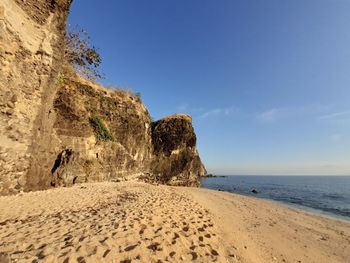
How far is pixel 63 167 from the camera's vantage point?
15875 mm

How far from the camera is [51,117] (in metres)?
13.9

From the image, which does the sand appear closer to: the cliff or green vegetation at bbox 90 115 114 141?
the cliff

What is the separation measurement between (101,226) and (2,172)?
6118 millimetres

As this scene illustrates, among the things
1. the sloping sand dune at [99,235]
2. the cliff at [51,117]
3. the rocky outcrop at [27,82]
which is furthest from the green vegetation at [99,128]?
the sloping sand dune at [99,235]

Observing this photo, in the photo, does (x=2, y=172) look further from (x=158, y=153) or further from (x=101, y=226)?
(x=158, y=153)

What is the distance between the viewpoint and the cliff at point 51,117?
33.1ft

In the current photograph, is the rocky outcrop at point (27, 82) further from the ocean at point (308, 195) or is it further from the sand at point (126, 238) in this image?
the ocean at point (308, 195)

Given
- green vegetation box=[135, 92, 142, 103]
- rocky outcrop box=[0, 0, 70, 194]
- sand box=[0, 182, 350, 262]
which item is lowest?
sand box=[0, 182, 350, 262]

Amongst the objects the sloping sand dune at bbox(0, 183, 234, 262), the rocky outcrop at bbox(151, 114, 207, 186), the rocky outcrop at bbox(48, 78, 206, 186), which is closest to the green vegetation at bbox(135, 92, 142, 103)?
the rocky outcrop at bbox(48, 78, 206, 186)

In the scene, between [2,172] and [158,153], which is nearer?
[2,172]

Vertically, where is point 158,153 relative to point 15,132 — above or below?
above

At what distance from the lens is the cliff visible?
33.1ft

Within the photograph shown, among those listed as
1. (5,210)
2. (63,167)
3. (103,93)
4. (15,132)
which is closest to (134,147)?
(103,93)

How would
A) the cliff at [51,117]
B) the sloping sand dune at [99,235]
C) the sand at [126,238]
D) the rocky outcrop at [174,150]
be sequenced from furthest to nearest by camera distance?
the rocky outcrop at [174,150] → the cliff at [51,117] → the sand at [126,238] → the sloping sand dune at [99,235]
